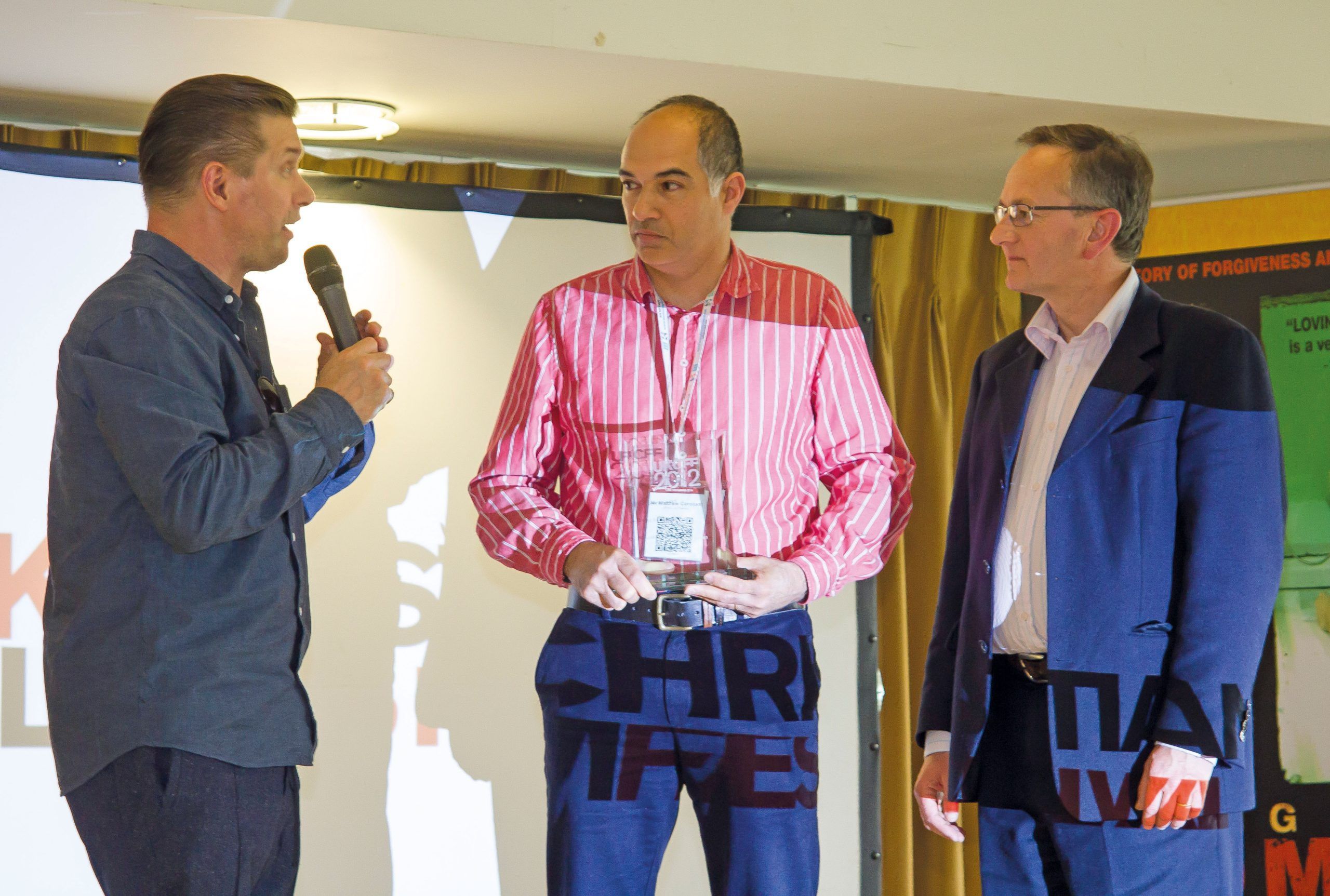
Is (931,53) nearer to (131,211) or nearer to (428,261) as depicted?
(428,261)

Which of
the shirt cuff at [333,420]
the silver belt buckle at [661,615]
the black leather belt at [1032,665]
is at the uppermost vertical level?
the shirt cuff at [333,420]

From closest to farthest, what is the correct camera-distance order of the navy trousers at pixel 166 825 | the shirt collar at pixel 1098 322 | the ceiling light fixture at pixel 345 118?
the navy trousers at pixel 166 825
the shirt collar at pixel 1098 322
the ceiling light fixture at pixel 345 118

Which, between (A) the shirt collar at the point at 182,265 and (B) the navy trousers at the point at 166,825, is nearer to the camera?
(B) the navy trousers at the point at 166,825

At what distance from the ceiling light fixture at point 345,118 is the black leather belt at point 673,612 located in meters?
1.61

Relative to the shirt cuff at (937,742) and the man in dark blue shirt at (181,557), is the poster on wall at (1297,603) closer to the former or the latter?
the shirt cuff at (937,742)

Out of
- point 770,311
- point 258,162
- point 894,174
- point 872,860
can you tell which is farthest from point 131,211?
point 872,860

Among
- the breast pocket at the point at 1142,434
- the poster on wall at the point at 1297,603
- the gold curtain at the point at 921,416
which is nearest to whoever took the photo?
the breast pocket at the point at 1142,434

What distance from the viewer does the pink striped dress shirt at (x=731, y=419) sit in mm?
2158

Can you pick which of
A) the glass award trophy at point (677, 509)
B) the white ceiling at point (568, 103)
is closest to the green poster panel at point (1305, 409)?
the white ceiling at point (568, 103)

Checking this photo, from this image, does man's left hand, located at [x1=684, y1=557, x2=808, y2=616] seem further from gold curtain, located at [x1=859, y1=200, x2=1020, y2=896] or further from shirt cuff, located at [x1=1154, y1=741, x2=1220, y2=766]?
gold curtain, located at [x1=859, y1=200, x2=1020, y2=896]

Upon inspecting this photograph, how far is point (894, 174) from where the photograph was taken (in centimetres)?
383

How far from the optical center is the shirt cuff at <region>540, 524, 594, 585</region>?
80.5 inches

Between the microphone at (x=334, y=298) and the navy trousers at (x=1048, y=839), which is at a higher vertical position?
the microphone at (x=334, y=298)

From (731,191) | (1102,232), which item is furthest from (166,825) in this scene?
(1102,232)
